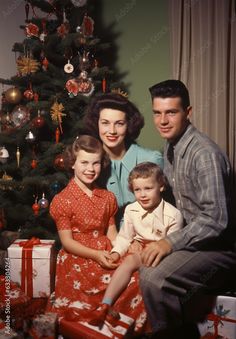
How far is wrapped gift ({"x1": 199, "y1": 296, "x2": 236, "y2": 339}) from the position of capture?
222cm

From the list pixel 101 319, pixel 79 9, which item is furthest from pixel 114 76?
pixel 101 319

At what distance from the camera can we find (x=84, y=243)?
2.50 metres

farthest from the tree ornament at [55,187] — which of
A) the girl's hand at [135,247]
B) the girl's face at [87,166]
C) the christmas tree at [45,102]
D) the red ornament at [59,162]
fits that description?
the girl's hand at [135,247]

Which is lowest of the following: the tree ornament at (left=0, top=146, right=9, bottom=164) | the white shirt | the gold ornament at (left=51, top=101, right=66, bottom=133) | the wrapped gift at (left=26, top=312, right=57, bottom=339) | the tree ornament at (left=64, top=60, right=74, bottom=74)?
the wrapped gift at (left=26, top=312, right=57, bottom=339)

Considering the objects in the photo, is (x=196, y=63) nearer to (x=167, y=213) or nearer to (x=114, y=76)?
(x=114, y=76)

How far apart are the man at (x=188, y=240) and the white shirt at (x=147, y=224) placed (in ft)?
0.26

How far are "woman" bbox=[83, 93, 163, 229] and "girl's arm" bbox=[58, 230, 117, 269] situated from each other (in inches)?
13.7

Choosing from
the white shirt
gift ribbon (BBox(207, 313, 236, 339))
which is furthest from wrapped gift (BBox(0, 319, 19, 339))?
gift ribbon (BBox(207, 313, 236, 339))

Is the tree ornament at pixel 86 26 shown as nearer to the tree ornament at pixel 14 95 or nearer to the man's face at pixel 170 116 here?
the tree ornament at pixel 14 95

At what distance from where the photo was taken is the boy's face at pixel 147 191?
237cm

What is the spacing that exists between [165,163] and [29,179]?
0.87 metres

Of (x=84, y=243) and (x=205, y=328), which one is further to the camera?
(x=84, y=243)

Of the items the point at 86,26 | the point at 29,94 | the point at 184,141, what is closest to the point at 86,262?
the point at 184,141

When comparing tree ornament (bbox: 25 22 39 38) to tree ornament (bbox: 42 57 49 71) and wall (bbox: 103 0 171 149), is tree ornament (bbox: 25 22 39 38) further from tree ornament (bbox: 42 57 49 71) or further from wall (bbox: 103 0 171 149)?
wall (bbox: 103 0 171 149)
